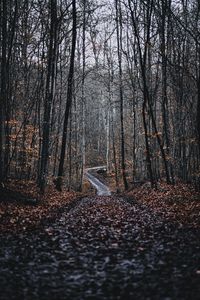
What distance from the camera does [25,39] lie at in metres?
23.1

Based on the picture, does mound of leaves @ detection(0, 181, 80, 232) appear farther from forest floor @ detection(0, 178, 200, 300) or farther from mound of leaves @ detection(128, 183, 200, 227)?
mound of leaves @ detection(128, 183, 200, 227)

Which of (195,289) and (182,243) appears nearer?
(195,289)

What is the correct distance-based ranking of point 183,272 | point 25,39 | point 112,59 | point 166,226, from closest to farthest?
point 183,272 → point 166,226 → point 25,39 → point 112,59

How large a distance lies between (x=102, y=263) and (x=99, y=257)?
1.42ft

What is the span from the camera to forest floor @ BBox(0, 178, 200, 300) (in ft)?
15.3

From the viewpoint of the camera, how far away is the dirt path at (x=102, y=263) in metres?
4.63

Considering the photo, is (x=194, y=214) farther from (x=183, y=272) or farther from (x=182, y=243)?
(x=183, y=272)

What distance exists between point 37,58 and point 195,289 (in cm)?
2254

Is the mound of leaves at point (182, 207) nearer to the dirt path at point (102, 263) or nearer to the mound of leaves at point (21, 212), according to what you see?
the dirt path at point (102, 263)

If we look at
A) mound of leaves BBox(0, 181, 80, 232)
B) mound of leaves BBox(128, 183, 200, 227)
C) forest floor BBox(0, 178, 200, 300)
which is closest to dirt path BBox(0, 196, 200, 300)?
forest floor BBox(0, 178, 200, 300)

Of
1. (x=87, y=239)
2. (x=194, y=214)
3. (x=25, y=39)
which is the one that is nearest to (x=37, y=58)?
(x=25, y=39)

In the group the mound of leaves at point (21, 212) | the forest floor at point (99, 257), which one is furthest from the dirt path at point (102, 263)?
the mound of leaves at point (21, 212)

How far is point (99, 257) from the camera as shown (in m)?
6.57

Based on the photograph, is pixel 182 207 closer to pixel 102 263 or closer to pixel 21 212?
pixel 21 212
